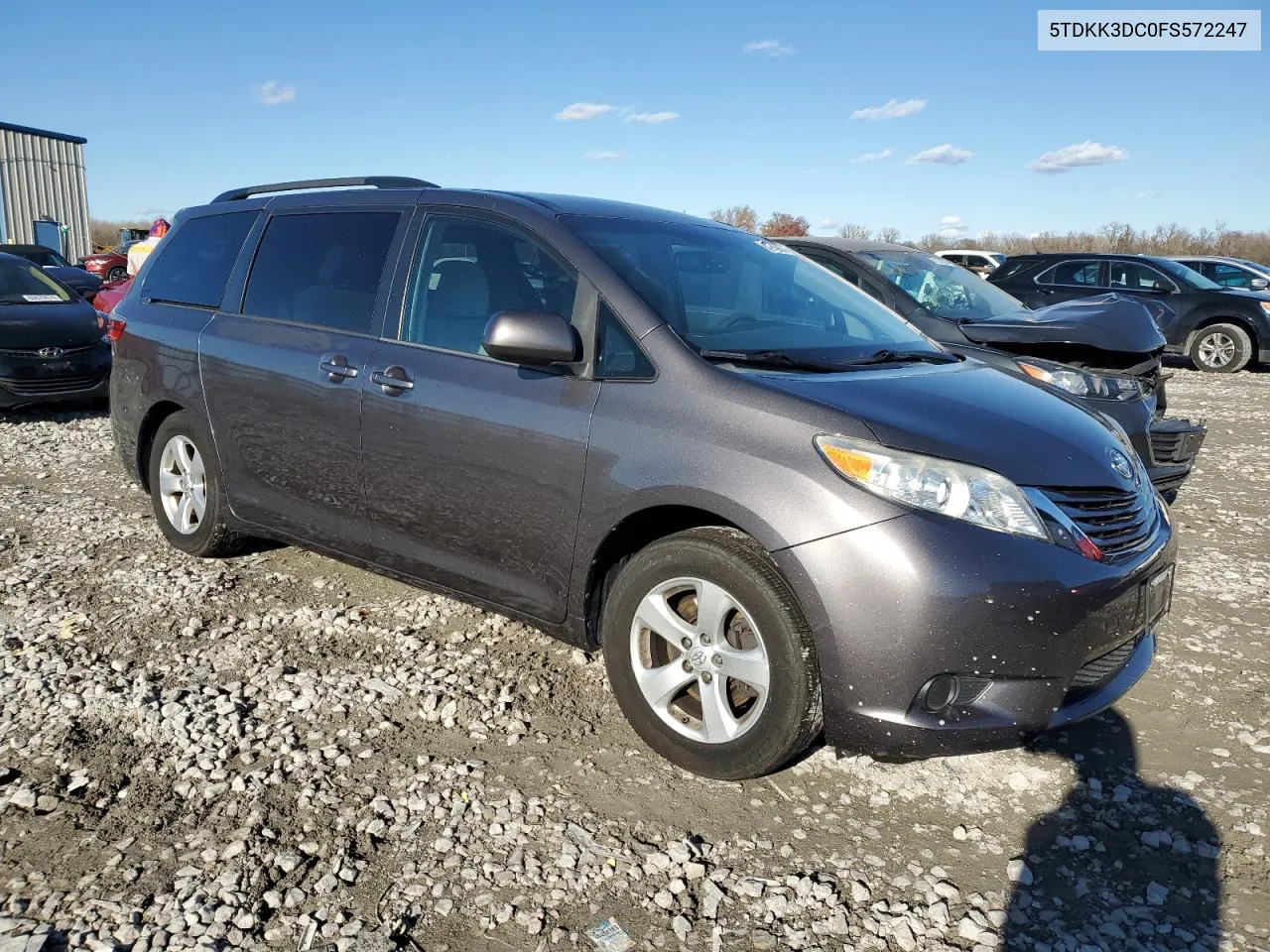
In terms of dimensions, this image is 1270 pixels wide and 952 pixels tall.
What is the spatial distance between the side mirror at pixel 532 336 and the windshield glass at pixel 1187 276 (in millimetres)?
14150

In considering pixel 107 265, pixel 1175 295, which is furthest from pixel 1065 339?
pixel 107 265

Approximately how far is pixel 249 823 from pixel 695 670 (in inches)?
52.0

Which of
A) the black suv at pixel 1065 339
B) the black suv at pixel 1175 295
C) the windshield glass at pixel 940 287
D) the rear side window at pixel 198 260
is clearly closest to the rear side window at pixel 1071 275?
the black suv at pixel 1175 295

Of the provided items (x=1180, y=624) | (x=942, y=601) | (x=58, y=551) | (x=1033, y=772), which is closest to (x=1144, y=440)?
(x=1180, y=624)

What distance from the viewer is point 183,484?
15.9 feet

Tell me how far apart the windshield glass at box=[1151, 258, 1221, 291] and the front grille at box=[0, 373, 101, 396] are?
46.1 feet

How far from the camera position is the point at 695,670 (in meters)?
2.96

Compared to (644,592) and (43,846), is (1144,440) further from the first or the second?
(43,846)

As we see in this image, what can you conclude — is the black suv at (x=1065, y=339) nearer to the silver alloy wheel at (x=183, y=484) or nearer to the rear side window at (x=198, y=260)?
the rear side window at (x=198, y=260)

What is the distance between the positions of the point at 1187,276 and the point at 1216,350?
1194mm

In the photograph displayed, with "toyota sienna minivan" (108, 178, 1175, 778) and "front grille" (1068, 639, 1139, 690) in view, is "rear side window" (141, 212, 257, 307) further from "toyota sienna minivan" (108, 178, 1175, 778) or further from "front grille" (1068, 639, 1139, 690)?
"front grille" (1068, 639, 1139, 690)

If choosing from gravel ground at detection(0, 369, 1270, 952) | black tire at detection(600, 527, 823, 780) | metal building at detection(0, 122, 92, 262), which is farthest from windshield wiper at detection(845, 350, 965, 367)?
metal building at detection(0, 122, 92, 262)

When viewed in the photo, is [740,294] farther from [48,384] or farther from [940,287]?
[48,384]

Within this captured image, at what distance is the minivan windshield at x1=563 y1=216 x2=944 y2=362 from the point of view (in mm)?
3307
